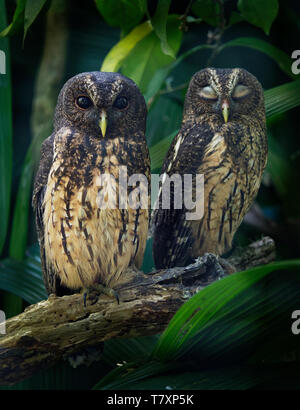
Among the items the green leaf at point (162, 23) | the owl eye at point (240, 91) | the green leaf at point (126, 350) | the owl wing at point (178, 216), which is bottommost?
the green leaf at point (126, 350)

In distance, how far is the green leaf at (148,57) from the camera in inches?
45.2

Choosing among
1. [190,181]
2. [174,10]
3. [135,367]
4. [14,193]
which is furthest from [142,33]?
[135,367]

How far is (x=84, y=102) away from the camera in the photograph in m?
1.07

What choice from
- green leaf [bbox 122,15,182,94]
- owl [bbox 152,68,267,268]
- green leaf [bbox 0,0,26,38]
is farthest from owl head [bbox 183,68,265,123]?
green leaf [bbox 0,0,26,38]

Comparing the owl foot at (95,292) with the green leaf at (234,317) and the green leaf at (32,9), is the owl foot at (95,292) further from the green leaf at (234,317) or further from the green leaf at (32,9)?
the green leaf at (32,9)

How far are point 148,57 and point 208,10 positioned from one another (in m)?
0.19

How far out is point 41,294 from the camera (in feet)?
3.67

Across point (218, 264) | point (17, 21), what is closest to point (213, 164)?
point (218, 264)

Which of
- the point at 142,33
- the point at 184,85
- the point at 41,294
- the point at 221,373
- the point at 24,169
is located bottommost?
the point at 221,373

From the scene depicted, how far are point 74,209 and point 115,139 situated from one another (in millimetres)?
183

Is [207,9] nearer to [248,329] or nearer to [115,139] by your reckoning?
[115,139]

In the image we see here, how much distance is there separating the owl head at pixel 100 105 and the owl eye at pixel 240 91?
217mm
